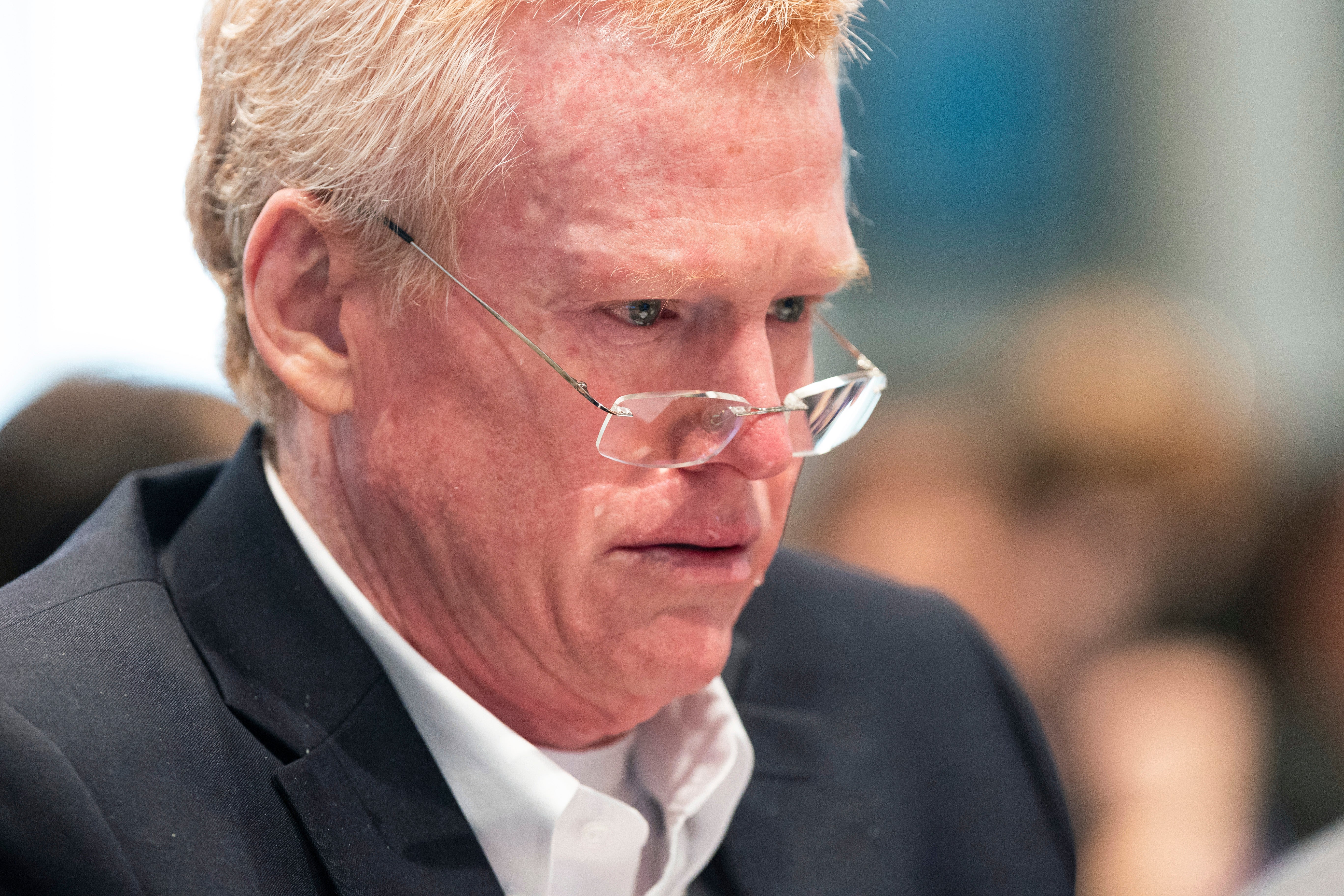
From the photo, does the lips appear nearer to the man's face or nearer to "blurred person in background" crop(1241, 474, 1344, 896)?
the man's face

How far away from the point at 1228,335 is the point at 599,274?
Answer: 453 cm

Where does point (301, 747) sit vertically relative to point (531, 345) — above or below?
below

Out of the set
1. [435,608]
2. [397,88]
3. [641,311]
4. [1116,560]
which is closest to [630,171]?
[641,311]

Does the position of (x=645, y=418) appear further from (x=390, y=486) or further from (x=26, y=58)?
(x=26, y=58)

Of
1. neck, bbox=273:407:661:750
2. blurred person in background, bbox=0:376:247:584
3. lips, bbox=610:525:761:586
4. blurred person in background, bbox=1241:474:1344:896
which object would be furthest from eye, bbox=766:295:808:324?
blurred person in background, bbox=1241:474:1344:896

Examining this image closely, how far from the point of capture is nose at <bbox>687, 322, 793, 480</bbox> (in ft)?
4.03

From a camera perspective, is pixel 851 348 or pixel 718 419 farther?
pixel 851 348

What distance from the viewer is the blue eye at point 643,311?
1196 millimetres

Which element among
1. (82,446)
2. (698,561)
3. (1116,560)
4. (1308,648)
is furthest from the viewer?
(1116,560)

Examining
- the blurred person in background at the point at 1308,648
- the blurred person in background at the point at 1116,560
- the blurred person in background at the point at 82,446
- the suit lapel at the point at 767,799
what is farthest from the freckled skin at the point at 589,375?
the blurred person in background at the point at 1308,648

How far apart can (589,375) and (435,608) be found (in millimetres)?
302

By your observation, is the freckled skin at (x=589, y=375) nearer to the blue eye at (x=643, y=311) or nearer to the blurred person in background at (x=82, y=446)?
the blue eye at (x=643, y=311)

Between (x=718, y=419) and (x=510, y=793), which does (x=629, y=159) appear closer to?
(x=718, y=419)

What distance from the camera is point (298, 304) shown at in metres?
1.28
